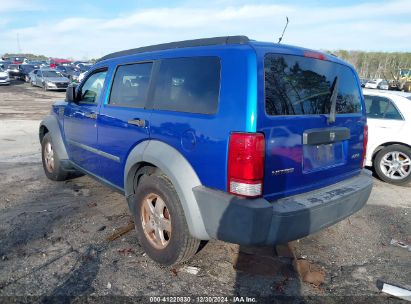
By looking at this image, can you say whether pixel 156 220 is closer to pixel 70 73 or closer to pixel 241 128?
pixel 241 128

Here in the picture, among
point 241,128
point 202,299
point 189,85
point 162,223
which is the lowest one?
point 202,299

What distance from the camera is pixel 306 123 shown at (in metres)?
2.83

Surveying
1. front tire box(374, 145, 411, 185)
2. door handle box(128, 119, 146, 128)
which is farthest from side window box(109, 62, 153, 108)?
front tire box(374, 145, 411, 185)

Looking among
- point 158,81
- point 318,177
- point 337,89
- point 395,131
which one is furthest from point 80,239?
point 395,131

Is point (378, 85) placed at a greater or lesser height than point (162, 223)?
Result: greater

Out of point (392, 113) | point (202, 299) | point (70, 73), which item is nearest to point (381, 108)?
point (392, 113)

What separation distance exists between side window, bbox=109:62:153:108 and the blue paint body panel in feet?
0.32

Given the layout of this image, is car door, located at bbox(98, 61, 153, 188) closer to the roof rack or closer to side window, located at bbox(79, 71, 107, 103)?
the roof rack

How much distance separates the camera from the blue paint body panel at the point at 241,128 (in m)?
2.55

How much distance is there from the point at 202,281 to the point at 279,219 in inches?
38.1

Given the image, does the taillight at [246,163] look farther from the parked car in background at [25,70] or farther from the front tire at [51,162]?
the parked car in background at [25,70]

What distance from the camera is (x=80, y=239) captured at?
12.2 feet

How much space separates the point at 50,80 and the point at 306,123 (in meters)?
25.6

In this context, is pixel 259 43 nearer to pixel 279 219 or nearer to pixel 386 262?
pixel 279 219
